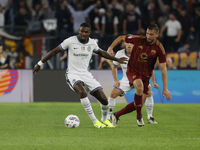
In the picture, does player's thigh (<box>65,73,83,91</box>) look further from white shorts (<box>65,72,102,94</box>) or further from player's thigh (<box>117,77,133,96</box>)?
player's thigh (<box>117,77,133,96</box>)

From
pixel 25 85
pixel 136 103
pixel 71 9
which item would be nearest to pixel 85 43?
pixel 136 103

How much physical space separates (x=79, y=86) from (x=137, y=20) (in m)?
10.0

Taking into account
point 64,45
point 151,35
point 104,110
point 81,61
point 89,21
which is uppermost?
point 89,21

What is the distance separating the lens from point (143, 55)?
8.95 meters

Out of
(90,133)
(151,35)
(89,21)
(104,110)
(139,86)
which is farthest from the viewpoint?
(89,21)

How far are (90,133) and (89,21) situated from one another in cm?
1087

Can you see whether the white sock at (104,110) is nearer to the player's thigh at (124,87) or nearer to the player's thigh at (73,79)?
the player's thigh at (73,79)

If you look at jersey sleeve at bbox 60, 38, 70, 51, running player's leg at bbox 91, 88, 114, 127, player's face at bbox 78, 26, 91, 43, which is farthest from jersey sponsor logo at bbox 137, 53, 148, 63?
jersey sleeve at bbox 60, 38, 70, 51

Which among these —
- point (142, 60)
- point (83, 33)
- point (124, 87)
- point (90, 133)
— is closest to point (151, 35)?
point (142, 60)

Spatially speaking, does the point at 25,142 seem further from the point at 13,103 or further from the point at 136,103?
the point at 13,103

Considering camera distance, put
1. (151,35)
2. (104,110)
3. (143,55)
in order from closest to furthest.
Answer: (151,35) < (143,55) < (104,110)

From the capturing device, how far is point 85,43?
920cm

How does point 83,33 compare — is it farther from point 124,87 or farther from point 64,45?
point 124,87

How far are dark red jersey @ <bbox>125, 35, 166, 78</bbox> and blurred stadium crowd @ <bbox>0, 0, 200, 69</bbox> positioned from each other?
7477 mm
